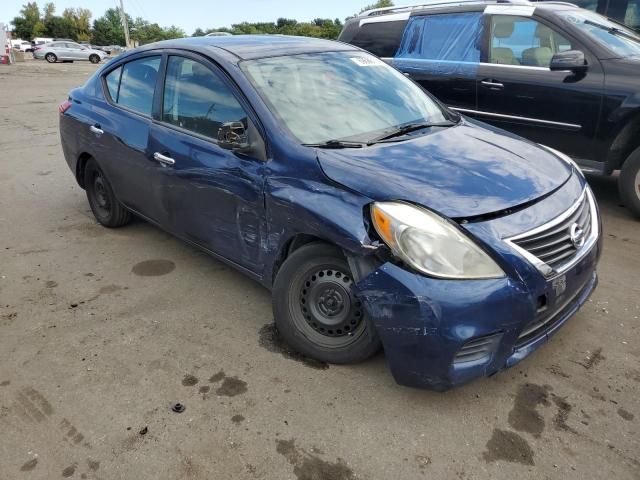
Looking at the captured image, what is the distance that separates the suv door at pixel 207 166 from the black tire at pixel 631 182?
350cm

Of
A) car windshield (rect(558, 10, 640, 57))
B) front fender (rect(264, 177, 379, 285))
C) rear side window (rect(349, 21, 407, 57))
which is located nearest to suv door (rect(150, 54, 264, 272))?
front fender (rect(264, 177, 379, 285))

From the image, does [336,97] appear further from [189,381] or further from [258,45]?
[189,381]

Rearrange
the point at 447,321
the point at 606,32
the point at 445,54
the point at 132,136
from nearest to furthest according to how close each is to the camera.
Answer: the point at 447,321 < the point at 132,136 < the point at 606,32 < the point at 445,54

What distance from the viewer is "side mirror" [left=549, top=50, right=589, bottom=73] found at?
15.4 feet

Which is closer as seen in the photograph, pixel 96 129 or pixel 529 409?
pixel 529 409

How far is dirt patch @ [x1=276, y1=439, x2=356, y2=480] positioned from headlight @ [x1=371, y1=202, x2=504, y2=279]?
895 millimetres

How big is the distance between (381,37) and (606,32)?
96.3 inches

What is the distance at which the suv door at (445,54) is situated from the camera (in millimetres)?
5594

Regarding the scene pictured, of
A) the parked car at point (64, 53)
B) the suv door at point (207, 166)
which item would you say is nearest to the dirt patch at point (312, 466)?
the suv door at point (207, 166)

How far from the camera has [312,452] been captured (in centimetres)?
229

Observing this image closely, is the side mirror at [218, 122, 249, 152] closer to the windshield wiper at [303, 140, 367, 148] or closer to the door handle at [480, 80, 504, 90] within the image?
the windshield wiper at [303, 140, 367, 148]

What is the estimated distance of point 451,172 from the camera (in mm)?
2652

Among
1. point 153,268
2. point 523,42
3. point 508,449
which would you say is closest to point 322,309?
point 508,449

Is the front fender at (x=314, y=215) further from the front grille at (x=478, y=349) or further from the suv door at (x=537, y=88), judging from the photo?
the suv door at (x=537, y=88)
